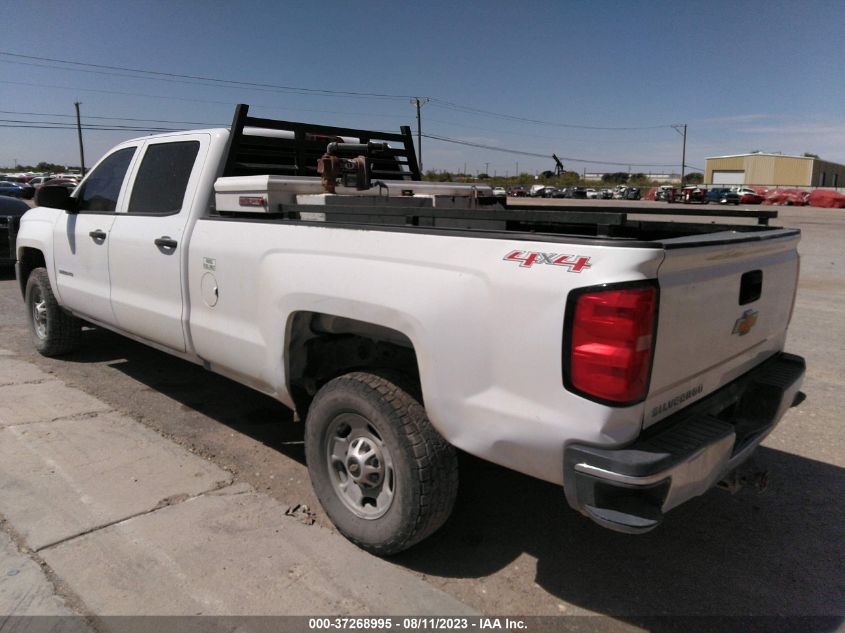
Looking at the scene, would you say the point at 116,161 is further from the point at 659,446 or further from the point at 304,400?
the point at 659,446

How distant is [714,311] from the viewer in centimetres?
262

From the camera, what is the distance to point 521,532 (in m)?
3.40

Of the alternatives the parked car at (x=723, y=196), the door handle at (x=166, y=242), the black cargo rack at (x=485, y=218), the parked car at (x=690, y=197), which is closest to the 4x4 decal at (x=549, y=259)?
the black cargo rack at (x=485, y=218)

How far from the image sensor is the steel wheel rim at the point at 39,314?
20.3 ft

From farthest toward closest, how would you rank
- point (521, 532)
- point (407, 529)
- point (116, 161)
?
1. point (116, 161)
2. point (521, 532)
3. point (407, 529)

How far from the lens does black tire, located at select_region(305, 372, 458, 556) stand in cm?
282

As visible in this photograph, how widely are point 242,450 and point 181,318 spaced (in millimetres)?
939

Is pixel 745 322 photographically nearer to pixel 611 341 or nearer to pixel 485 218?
pixel 611 341

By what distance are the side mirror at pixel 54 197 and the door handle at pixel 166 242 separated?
1470 mm

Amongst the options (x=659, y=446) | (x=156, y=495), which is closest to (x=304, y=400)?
(x=156, y=495)

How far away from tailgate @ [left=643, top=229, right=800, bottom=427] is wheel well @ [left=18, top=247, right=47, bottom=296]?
19.5ft

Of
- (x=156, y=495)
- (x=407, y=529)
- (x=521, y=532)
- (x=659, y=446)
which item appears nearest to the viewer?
(x=659, y=446)

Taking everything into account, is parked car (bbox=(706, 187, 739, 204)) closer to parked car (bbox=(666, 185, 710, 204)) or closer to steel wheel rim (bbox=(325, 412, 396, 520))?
parked car (bbox=(666, 185, 710, 204))

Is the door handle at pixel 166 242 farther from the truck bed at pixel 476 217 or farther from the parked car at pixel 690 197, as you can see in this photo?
the parked car at pixel 690 197
